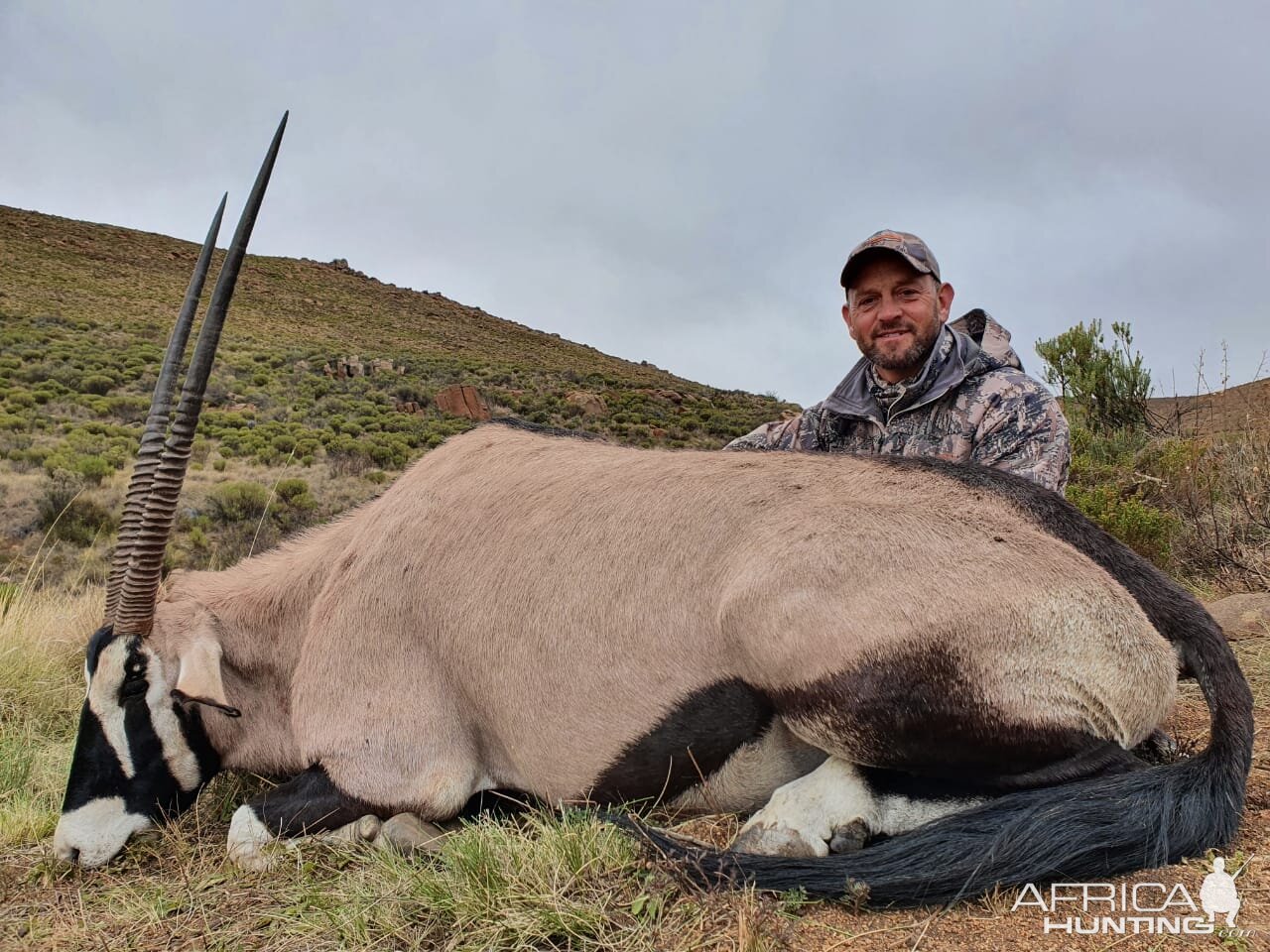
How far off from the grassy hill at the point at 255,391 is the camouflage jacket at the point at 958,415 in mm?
6325

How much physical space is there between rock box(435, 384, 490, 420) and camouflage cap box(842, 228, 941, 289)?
98.5 feet

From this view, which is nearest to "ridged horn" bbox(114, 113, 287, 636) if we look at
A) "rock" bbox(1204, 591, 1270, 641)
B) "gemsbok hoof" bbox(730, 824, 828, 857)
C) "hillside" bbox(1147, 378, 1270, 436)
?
"gemsbok hoof" bbox(730, 824, 828, 857)

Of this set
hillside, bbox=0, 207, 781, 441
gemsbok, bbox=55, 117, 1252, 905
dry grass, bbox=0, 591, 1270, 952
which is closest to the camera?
dry grass, bbox=0, 591, 1270, 952

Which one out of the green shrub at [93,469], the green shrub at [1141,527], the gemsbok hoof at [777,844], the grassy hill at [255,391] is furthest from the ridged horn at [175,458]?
the green shrub at [93,469]

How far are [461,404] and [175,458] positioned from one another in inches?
1258

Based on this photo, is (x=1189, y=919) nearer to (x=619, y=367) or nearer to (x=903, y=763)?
(x=903, y=763)

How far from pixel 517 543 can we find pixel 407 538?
0.55 m

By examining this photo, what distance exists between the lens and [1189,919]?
2.10 meters

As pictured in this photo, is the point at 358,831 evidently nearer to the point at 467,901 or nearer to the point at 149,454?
the point at 467,901

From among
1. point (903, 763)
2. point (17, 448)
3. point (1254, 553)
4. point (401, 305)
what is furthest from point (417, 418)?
point (401, 305)

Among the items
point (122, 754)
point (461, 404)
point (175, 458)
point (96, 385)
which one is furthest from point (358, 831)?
point (461, 404)

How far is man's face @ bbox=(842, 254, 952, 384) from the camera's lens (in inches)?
183

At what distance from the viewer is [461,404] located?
34.9m

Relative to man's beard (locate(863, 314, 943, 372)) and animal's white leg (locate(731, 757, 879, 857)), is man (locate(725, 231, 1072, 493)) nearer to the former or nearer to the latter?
man's beard (locate(863, 314, 943, 372))
